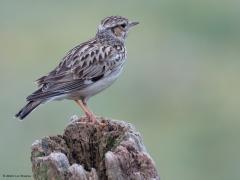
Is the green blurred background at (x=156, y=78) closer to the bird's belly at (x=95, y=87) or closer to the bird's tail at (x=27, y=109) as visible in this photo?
the bird's belly at (x=95, y=87)

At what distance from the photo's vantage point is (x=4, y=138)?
1823 centimetres

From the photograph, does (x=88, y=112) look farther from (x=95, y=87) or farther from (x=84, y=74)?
(x=84, y=74)

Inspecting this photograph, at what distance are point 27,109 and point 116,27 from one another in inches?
104

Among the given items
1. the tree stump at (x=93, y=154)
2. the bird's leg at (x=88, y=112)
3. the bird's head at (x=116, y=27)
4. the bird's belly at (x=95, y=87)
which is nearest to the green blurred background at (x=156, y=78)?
the bird's head at (x=116, y=27)

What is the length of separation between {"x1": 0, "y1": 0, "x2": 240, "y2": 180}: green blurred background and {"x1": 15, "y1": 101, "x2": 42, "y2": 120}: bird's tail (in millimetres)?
4308

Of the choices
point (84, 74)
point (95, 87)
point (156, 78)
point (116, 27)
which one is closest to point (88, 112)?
point (95, 87)

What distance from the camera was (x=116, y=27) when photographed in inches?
573

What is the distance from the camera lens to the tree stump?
9445 mm

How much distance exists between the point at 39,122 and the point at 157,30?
8036 mm

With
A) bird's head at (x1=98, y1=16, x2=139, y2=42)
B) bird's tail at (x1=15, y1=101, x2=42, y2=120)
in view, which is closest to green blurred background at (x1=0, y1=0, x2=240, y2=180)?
bird's head at (x1=98, y1=16, x2=139, y2=42)

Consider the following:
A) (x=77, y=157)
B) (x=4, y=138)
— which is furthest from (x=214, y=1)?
(x=77, y=157)

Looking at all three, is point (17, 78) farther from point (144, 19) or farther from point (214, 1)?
point (214, 1)

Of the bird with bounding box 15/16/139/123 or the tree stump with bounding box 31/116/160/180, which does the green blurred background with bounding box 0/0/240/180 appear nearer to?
the bird with bounding box 15/16/139/123

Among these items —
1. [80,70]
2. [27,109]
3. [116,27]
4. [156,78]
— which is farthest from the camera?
[156,78]
